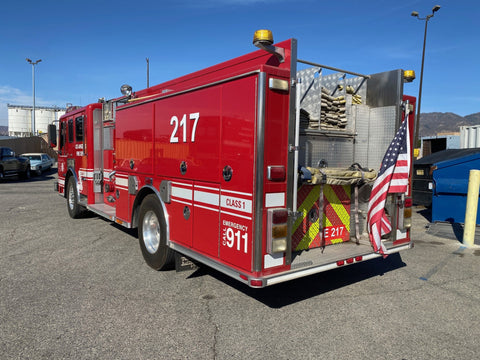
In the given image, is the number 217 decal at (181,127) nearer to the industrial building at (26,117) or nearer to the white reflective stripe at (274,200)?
the white reflective stripe at (274,200)

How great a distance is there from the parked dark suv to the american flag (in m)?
20.1

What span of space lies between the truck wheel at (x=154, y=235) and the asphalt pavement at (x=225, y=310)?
6.9 inches

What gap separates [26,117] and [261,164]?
80.1 m

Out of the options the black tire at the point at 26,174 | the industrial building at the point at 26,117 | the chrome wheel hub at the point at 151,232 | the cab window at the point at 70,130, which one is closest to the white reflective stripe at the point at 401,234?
the chrome wheel hub at the point at 151,232

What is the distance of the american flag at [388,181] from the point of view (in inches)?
174

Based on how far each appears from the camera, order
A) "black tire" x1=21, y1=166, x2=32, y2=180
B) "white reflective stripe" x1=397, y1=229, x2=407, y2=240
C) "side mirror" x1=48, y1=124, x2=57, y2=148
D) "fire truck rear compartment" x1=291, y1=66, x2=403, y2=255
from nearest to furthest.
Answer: "fire truck rear compartment" x1=291, y1=66, x2=403, y2=255
"white reflective stripe" x1=397, y1=229, x2=407, y2=240
"side mirror" x1=48, y1=124, x2=57, y2=148
"black tire" x1=21, y1=166, x2=32, y2=180

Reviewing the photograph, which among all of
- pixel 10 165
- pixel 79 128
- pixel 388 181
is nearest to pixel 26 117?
pixel 10 165

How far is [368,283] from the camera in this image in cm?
505

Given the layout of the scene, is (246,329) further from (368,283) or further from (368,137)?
(368,137)

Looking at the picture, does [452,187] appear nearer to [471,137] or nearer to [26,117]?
[471,137]

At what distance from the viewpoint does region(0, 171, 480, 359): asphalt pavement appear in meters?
3.33

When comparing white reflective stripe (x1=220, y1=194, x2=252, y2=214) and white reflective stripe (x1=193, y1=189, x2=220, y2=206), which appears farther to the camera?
white reflective stripe (x1=193, y1=189, x2=220, y2=206)

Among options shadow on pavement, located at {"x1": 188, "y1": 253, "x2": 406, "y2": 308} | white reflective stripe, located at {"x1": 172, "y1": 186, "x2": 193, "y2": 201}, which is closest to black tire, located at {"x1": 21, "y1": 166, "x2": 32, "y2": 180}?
shadow on pavement, located at {"x1": 188, "y1": 253, "x2": 406, "y2": 308}

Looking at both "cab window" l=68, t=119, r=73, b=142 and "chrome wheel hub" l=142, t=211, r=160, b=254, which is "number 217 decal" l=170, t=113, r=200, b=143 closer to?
"chrome wheel hub" l=142, t=211, r=160, b=254
